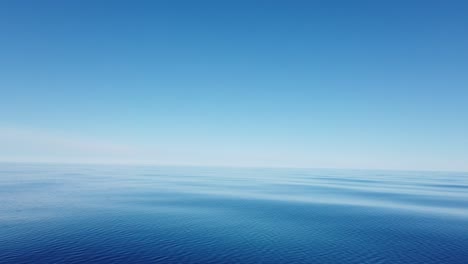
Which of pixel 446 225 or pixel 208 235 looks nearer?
pixel 208 235

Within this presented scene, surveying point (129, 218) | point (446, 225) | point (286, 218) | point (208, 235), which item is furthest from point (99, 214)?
point (446, 225)

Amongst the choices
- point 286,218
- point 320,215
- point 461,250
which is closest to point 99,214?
point 286,218

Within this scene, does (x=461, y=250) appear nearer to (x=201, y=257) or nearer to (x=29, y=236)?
(x=201, y=257)

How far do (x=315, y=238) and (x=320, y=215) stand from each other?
18593mm

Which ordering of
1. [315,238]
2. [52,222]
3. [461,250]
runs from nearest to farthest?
[461,250] → [315,238] → [52,222]

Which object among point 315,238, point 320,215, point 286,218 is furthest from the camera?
point 320,215

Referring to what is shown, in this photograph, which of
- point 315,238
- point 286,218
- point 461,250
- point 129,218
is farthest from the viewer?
point 286,218

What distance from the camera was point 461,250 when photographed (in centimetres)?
3344

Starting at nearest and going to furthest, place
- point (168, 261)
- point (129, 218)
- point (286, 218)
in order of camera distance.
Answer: point (168, 261) → point (129, 218) → point (286, 218)

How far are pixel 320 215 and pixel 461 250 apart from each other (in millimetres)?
23728

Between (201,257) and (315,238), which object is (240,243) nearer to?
(201,257)

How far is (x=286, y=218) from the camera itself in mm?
50250

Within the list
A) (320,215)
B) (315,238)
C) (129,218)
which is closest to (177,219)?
(129,218)

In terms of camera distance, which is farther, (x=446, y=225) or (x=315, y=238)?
(x=446, y=225)
